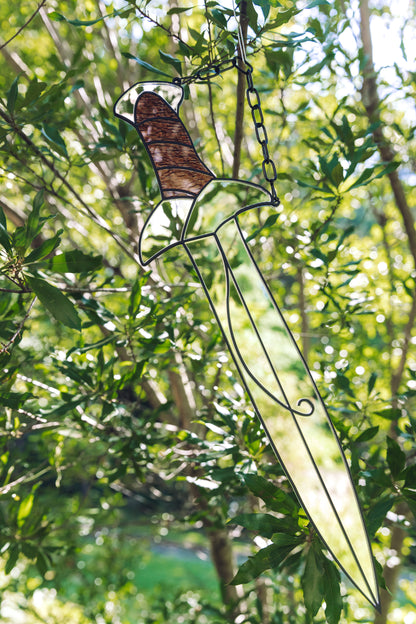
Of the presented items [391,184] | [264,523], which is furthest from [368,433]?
[391,184]

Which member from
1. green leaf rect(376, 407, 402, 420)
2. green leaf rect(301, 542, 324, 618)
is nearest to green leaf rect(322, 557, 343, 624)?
green leaf rect(301, 542, 324, 618)

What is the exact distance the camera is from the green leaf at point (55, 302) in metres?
→ 0.96

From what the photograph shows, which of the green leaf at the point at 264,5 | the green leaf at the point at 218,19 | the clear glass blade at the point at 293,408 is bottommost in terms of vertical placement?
the clear glass blade at the point at 293,408

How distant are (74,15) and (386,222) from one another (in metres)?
1.78

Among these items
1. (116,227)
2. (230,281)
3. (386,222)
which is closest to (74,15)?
(116,227)

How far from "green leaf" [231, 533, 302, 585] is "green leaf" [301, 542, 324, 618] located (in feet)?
0.13

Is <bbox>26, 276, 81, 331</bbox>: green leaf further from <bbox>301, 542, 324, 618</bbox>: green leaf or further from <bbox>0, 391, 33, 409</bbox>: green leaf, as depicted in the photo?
<bbox>301, 542, 324, 618</bbox>: green leaf

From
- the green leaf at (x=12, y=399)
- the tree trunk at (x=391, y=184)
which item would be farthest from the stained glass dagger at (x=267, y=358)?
the tree trunk at (x=391, y=184)

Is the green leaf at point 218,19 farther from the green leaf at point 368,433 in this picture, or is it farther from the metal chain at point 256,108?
the green leaf at point 368,433

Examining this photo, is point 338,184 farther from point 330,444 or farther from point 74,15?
point 74,15

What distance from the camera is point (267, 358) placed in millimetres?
684

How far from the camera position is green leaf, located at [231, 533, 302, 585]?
908mm

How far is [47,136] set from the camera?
46.9 inches

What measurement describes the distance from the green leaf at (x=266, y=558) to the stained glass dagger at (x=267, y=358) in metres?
0.25
